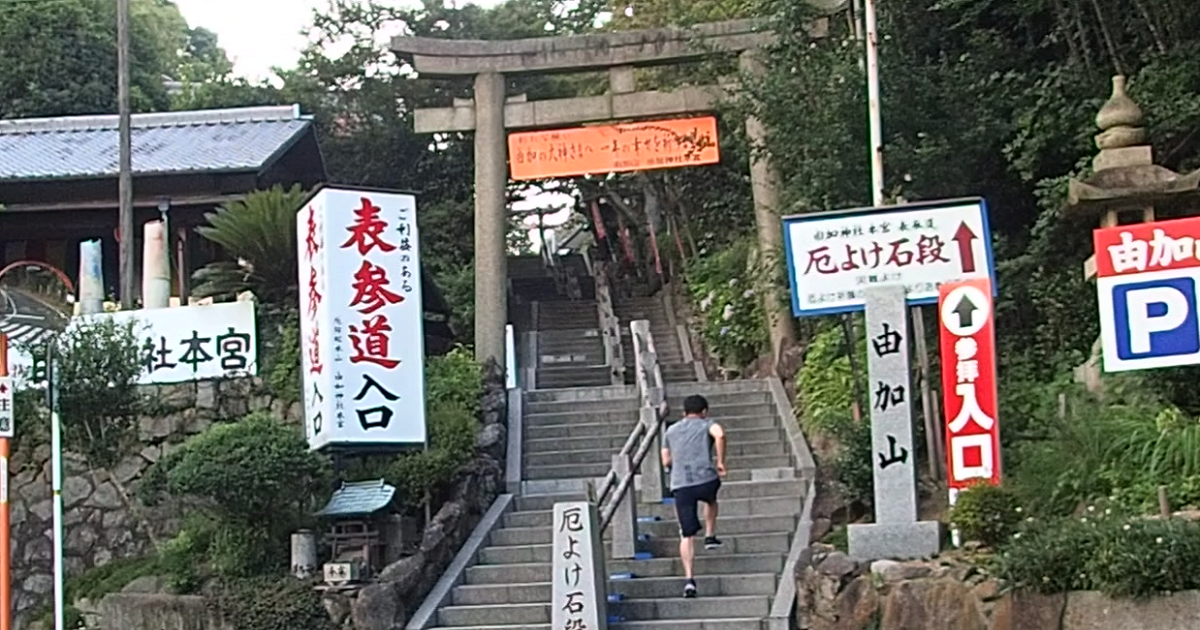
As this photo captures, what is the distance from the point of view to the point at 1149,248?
10.7 meters

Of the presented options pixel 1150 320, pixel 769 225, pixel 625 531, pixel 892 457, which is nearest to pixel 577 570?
pixel 625 531

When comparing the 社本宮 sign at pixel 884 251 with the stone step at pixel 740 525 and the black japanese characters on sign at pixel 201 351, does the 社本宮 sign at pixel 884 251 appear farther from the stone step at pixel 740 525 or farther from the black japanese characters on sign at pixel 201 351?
the black japanese characters on sign at pixel 201 351

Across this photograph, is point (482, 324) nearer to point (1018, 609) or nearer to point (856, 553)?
point (856, 553)

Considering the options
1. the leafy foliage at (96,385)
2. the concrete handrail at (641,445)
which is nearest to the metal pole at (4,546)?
the leafy foliage at (96,385)

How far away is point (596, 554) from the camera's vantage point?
1141cm

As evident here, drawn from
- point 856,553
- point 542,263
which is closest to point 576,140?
point 856,553

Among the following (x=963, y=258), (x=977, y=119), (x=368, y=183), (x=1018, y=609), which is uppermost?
(x=368, y=183)

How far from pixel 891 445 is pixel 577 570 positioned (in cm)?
255

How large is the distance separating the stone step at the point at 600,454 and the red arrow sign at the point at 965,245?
4.54 metres

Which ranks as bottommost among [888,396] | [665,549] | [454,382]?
[665,549]

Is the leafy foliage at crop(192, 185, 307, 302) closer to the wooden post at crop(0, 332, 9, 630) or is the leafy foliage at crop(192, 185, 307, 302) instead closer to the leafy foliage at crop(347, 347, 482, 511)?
the leafy foliage at crop(347, 347, 482, 511)

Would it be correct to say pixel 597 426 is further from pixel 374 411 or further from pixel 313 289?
pixel 313 289

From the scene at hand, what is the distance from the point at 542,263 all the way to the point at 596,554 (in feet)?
76.4

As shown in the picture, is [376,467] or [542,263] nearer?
[376,467]
